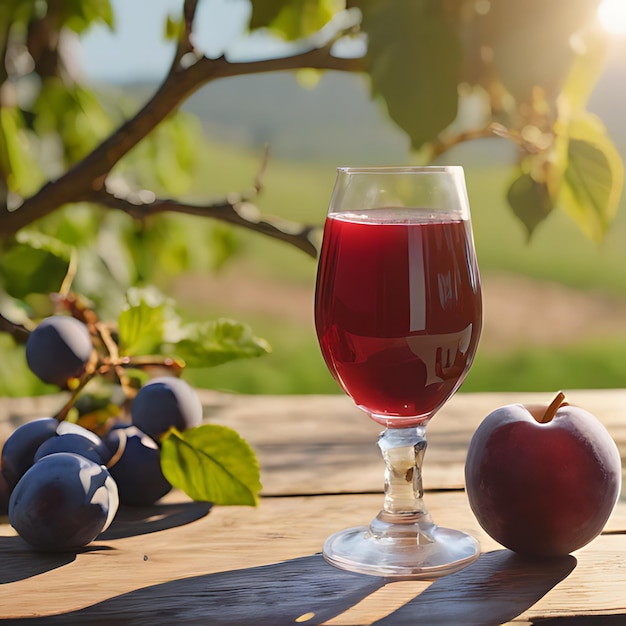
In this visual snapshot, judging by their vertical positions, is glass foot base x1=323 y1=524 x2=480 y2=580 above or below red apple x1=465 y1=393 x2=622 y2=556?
below

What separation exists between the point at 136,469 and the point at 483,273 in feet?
27.7

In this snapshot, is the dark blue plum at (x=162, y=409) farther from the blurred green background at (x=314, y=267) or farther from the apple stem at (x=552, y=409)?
the blurred green background at (x=314, y=267)

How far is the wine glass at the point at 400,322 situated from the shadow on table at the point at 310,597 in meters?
0.03

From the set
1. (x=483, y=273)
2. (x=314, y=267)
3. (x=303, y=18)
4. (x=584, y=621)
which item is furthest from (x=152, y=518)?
(x=483, y=273)

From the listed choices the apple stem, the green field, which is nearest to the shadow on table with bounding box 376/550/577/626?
the apple stem

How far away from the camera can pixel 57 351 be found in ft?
3.76

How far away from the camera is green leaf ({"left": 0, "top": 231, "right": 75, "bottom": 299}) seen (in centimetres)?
131

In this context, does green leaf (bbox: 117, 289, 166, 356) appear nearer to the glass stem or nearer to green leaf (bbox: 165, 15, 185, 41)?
the glass stem

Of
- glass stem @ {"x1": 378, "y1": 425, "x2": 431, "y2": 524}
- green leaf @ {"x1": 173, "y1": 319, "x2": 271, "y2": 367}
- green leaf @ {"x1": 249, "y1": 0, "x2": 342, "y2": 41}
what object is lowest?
glass stem @ {"x1": 378, "y1": 425, "x2": 431, "y2": 524}

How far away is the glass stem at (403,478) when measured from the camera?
976 mm

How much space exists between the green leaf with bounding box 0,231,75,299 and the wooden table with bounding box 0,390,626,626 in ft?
1.24

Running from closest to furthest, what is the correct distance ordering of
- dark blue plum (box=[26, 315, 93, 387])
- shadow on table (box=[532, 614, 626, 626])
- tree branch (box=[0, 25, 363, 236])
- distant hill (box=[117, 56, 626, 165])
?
shadow on table (box=[532, 614, 626, 626])
dark blue plum (box=[26, 315, 93, 387])
tree branch (box=[0, 25, 363, 236])
distant hill (box=[117, 56, 626, 165])

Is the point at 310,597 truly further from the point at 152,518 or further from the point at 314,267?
the point at 314,267

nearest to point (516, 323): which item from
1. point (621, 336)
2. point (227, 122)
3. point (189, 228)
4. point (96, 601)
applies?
Result: point (621, 336)
